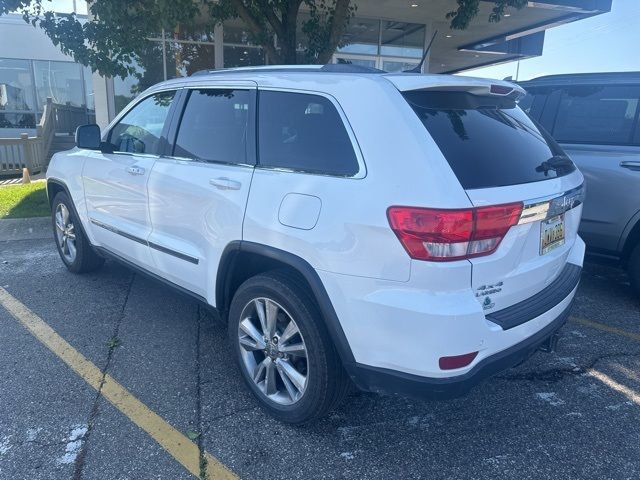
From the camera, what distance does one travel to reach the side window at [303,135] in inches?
97.1

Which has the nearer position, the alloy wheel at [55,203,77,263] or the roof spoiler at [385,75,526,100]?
the roof spoiler at [385,75,526,100]

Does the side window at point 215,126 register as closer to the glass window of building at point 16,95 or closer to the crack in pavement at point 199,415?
the crack in pavement at point 199,415

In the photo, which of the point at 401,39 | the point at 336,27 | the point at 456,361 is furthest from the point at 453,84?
the point at 401,39

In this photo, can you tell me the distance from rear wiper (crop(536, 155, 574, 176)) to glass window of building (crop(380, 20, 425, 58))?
37.9 feet

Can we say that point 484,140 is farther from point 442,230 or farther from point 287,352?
point 287,352

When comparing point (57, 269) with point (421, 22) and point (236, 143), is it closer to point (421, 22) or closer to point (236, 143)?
point (236, 143)

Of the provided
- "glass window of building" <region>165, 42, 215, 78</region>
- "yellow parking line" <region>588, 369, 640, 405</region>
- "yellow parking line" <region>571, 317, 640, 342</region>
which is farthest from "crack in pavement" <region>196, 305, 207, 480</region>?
"glass window of building" <region>165, 42, 215, 78</region>

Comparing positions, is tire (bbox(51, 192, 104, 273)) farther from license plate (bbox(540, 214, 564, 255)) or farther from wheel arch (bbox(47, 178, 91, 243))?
license plate (bbox(540, 214, 564, 255))

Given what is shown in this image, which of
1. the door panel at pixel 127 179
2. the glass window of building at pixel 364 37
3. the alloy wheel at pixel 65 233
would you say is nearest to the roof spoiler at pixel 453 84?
the door panel at pixel 127 179

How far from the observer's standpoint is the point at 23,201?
29.4 feet

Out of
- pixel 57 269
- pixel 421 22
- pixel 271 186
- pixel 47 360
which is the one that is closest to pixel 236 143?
pixel 271 186

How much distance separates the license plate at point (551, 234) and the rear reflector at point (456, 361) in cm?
74

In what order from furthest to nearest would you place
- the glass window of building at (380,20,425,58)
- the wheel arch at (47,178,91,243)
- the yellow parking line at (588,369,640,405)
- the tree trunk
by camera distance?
the glass window of building at (380,20,425,58) → the tree trunk → the wheel arch at (47,178,91,243) → the yellow parking line at (588,369,640,405)

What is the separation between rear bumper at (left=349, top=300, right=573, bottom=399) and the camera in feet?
7.28
